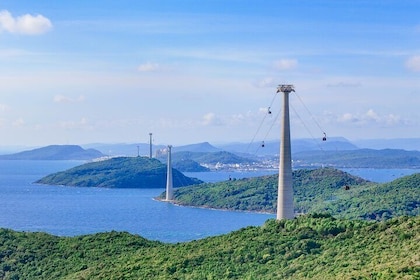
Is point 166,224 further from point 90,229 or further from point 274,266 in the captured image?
point 274,266

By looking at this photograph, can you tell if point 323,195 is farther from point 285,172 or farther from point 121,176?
point 285,172

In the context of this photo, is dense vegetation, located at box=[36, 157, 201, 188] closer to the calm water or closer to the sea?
the sea

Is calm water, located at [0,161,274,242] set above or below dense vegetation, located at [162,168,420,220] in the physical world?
below

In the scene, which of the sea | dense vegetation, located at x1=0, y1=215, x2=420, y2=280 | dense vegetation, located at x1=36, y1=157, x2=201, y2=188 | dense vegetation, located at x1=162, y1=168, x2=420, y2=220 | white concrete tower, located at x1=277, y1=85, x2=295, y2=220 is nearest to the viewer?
dense vegetation, located at x1=0, y1=215, x2=420, y2=280

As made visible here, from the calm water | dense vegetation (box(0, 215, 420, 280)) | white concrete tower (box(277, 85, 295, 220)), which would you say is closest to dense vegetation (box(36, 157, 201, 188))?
the calm water

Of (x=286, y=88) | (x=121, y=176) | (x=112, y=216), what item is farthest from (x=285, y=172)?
(x=121, y=176)

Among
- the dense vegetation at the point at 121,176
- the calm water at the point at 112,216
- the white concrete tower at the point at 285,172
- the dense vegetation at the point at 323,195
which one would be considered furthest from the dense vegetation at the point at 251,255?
the dense vegetation at the point at 121,176
